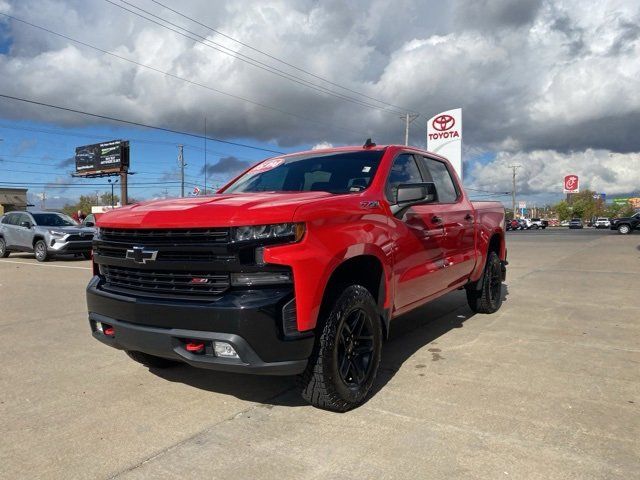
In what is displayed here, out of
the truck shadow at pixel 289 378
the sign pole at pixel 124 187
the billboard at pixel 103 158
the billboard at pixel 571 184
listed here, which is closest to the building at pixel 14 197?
the billboard at pixel 103 158

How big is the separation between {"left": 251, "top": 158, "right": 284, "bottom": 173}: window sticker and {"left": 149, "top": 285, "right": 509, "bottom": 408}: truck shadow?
1.93 m

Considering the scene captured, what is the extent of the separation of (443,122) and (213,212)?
2945 centimetres

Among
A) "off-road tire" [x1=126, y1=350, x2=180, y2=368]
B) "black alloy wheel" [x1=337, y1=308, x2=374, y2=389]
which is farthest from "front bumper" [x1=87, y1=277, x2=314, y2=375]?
"off-road tire" [x1=126, y1=350, x2=180, y2=368]

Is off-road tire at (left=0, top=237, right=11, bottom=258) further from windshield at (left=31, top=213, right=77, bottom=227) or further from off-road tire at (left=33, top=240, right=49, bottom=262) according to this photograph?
off-road tire at (left=33, top=240, right=49, bottom=262)

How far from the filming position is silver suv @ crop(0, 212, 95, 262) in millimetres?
14867

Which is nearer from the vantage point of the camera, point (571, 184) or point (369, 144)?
point (369, 144)

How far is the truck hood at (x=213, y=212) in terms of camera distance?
2.95 meters

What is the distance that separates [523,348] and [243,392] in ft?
9.03

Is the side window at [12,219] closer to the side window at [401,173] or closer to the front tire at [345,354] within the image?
the side window at [401,173]

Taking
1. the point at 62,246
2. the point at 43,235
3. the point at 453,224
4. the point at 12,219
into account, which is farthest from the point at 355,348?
the point at 12,219

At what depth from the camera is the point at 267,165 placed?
5035 mm

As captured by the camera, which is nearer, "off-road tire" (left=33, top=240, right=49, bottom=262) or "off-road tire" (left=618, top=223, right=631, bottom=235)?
"off-road tire" (left=33, top=240, right=49, bottom=262)

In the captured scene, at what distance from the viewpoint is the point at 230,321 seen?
2.88m

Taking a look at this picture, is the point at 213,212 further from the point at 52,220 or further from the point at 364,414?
the point at 52,220
